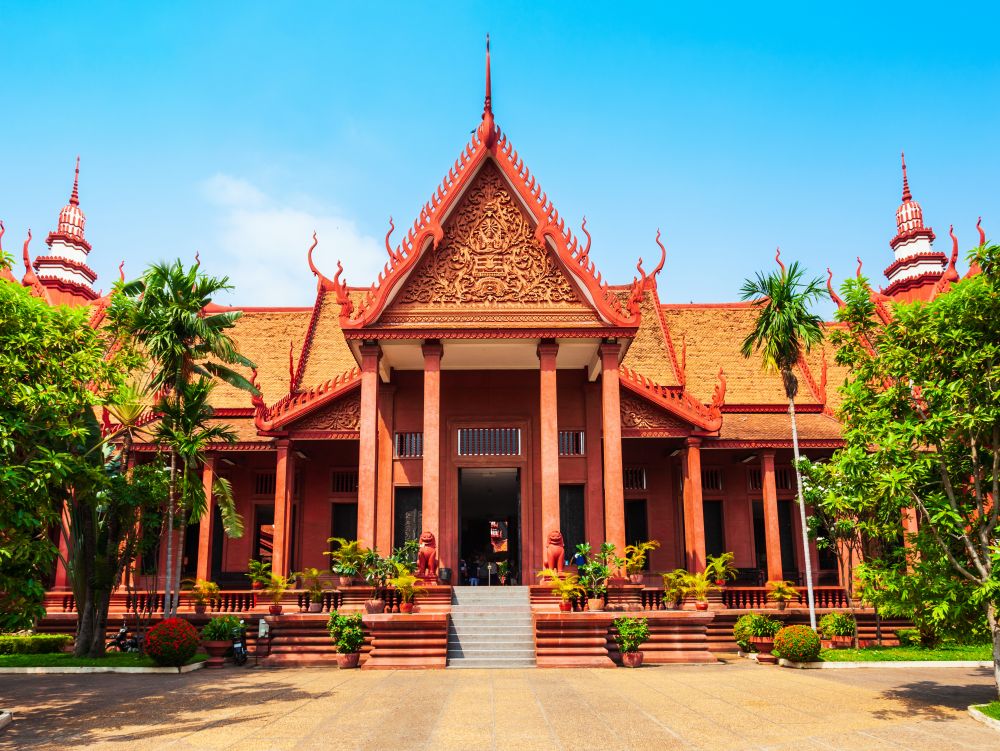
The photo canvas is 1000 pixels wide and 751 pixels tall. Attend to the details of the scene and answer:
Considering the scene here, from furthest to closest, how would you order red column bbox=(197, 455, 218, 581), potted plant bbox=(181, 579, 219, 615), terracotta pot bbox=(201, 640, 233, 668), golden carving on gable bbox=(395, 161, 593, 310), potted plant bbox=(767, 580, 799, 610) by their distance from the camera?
red column bbox=(197, 455, 218, 581), golden carving on gable bbox=(395, 161, 593, 310), potted plant bbox=(767, 580, 799, 610), potted plant bbox=(181, 579, 219, 615), terracotta pot bbox=(201, 640, 233, 668)

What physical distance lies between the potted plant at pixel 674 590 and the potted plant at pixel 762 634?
5.42ft

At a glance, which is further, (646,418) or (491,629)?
(646,418)

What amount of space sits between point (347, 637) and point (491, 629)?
285 cm

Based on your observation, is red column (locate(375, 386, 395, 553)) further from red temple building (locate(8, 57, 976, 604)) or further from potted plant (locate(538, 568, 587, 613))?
potted plant (locate(538, 568, 587, 613))

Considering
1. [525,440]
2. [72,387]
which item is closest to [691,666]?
[525,440]

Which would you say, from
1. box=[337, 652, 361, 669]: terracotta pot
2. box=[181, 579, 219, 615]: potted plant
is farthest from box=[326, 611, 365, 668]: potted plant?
box=[181, 579, 219, 615]: potted plant

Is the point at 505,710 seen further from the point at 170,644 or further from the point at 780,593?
the point at 780,593

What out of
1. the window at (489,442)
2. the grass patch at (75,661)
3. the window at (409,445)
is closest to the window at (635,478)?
the window at (489,442)

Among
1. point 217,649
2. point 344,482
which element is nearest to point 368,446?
point 217,649

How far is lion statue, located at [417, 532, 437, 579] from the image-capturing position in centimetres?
1667

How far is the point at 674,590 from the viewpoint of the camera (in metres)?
17.5

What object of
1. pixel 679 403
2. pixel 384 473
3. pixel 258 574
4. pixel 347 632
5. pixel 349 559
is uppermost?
pixel 679 403

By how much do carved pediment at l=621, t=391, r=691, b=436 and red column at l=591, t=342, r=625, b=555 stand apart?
2.20 meters

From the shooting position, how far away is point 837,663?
48.3 feet
